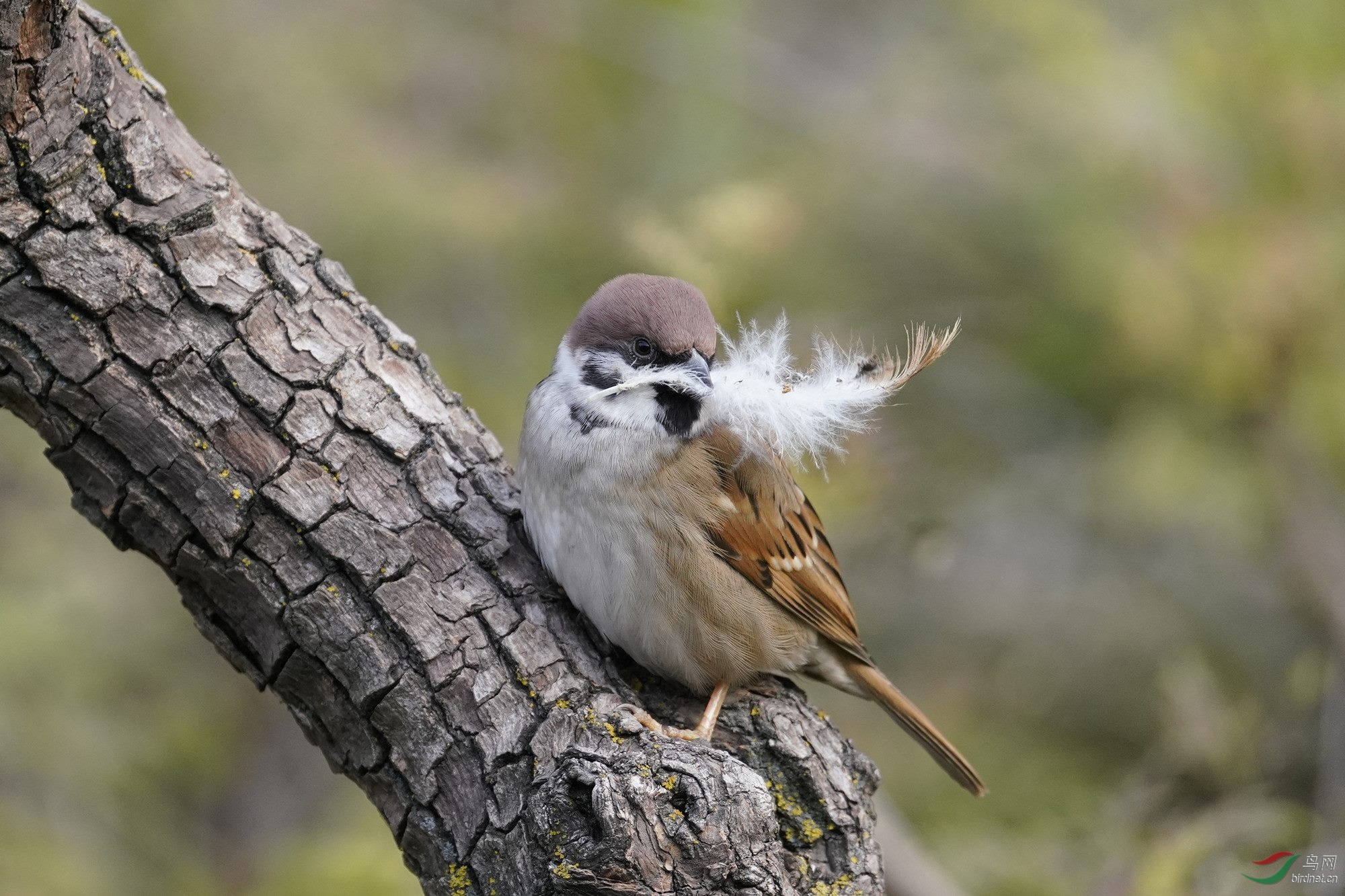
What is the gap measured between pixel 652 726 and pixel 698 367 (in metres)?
0.89

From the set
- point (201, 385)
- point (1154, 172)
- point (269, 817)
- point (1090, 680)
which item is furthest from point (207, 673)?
point (1154, 172)

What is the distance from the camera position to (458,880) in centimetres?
213

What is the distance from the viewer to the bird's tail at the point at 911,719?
304cm

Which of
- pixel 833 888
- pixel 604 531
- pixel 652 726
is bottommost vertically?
pixel 833 888

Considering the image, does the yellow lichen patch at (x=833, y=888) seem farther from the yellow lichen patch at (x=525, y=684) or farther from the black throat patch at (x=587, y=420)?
the black throat patch at (x=587, y=420)

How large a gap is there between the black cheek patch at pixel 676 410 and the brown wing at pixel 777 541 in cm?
7

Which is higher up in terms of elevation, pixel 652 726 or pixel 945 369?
pixel 945 369

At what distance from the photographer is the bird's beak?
8.77 feet

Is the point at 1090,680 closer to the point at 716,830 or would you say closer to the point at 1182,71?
the point at 1182,71

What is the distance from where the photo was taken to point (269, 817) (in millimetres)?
4555

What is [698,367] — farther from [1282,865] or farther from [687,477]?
[1282,865]

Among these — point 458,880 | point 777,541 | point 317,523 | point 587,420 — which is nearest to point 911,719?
point 777,541

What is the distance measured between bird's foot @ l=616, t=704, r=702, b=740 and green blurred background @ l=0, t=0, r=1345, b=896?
1.26m

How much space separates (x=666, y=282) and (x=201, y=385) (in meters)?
1.10
